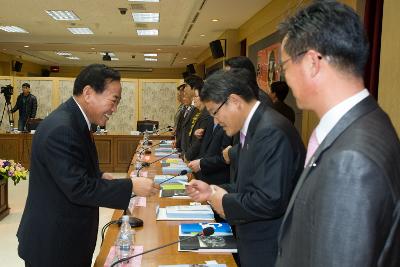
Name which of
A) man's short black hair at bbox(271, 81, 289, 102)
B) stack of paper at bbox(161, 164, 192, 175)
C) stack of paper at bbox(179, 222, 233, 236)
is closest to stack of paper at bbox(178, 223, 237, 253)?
stack of paper at bbox(179, 222, 233, 236)

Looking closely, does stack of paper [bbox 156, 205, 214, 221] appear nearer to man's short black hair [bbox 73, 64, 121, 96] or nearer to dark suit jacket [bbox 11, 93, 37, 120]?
man's short black hair [bbox 73, 64, 121, 96]

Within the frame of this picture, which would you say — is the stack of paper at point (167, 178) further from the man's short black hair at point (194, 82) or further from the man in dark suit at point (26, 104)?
the man in dark suit at point (26, 104)

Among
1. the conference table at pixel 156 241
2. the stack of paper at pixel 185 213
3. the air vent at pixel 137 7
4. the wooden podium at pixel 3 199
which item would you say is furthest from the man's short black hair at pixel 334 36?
the air vent at pixel 137 7

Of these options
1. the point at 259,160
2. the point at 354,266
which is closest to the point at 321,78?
the point at 354,266

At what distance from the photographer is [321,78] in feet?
2.84

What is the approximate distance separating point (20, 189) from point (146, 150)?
2.61 meters

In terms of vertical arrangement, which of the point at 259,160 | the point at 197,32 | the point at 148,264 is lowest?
the point at 148,264

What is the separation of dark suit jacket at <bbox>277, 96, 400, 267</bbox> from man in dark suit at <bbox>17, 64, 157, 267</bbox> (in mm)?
1089

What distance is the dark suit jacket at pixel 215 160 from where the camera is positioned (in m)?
3.21

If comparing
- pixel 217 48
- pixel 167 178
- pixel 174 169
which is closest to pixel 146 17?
pixel 217 48

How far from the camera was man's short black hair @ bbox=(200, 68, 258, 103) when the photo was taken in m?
1.82

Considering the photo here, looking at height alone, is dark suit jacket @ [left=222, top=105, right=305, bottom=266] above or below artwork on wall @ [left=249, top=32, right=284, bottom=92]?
below

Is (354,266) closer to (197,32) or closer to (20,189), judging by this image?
(20,189)

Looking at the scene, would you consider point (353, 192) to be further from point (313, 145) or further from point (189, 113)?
point (189, 113)
